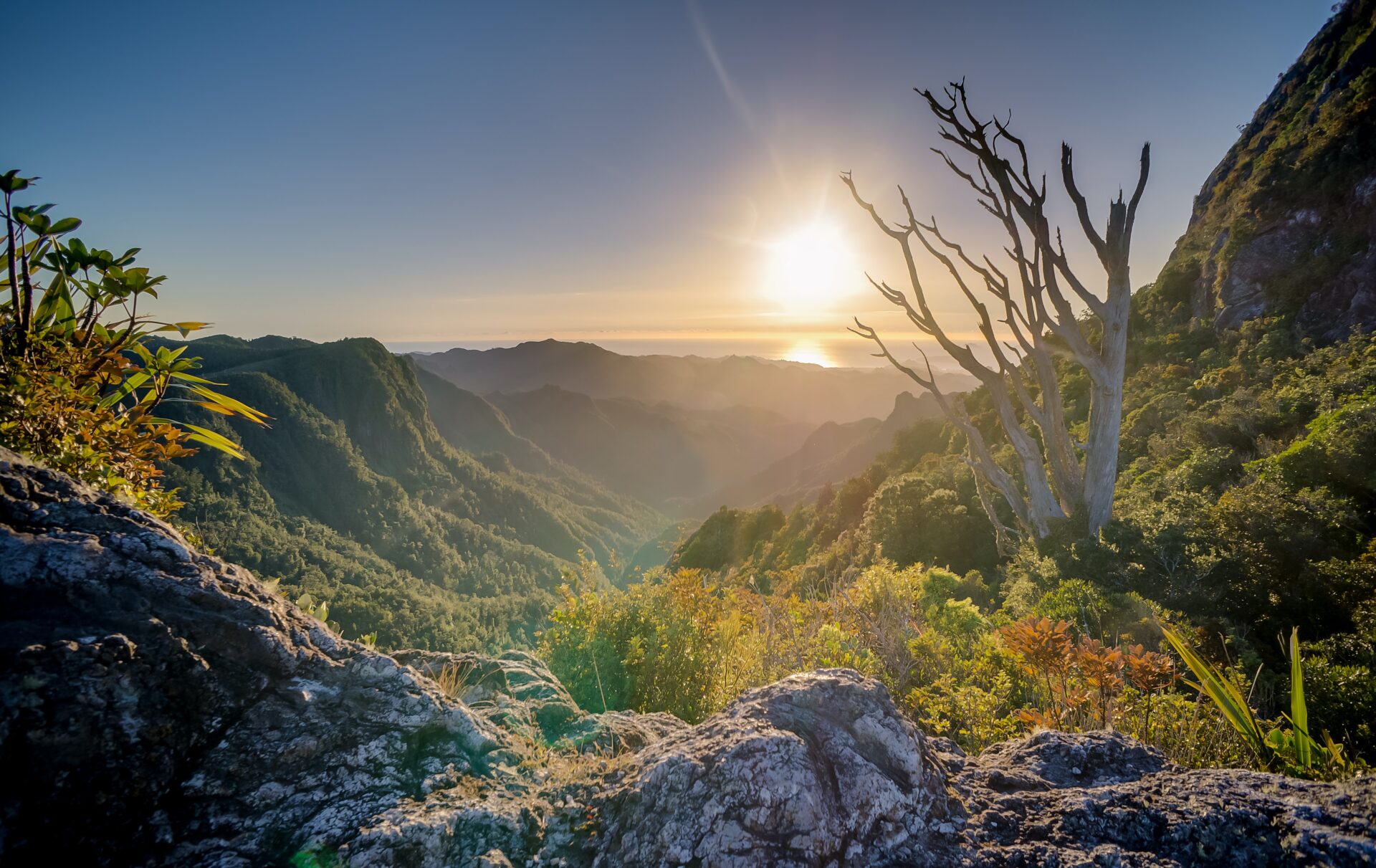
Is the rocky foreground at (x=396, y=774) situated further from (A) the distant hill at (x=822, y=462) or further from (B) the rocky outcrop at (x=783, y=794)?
(A) the distant hill at (x=822, y=462)

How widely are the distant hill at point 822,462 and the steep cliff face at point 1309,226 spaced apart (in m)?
30.7

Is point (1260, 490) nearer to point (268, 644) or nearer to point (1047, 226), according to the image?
point (1047, 226)

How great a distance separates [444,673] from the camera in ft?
7.78

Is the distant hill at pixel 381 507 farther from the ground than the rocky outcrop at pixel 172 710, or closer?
closer

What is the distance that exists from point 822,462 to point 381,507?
8258 cm

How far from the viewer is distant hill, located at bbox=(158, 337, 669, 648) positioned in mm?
68500

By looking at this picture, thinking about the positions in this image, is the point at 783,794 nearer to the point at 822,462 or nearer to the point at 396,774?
the point at 396,774

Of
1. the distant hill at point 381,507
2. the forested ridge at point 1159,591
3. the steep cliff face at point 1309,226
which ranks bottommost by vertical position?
the distant hill at point 381,507

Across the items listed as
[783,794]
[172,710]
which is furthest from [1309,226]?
[172,710]

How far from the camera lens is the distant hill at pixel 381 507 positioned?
6850 centimetres

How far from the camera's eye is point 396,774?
162 cm

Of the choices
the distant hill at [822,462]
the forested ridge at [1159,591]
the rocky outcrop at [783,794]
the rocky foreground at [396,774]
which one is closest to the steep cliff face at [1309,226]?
the forested ridge at [1159,591]

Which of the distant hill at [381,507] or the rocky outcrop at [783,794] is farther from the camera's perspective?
the distant hill at [381,507]

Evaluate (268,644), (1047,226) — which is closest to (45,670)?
(268,644)
